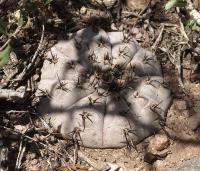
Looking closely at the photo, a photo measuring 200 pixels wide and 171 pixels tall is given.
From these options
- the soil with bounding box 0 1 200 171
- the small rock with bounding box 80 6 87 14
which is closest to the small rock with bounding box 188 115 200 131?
the soil with bounding box 0 1 200 171

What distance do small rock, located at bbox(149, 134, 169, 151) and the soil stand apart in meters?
0.03

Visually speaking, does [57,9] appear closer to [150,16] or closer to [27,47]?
[27,47]

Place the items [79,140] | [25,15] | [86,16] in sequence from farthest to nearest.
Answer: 1. [86,16]
2. [25,15]
3. [79,140]

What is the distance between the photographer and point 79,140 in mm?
3201

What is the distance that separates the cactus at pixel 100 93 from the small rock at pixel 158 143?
7 centimetres

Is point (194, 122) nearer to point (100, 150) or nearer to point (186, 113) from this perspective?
point (186, 113)

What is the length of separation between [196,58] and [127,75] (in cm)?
81

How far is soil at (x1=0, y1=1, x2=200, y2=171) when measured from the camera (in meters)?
3.22

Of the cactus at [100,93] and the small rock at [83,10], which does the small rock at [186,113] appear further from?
the small rock at [83,10]

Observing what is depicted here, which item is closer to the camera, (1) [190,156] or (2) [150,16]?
(1) [190,156]

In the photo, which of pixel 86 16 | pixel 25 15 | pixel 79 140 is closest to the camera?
pixel 79 140

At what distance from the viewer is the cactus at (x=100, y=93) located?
312 centimetres

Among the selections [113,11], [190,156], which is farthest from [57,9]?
[190,156]

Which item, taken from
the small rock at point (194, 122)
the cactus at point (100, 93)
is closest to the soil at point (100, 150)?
the small rock at point (194, 122)
